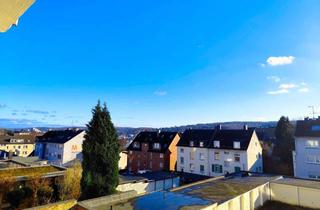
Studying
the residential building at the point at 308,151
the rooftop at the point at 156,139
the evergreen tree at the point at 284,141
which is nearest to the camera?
the residential building at the point at 308,151

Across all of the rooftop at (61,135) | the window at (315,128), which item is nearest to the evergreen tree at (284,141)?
the window at (315,128)

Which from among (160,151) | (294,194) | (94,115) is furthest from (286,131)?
(94,115)

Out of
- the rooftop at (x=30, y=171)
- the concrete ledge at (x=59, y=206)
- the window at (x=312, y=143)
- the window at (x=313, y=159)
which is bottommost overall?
the concrete ledge at (x=59, y=206)

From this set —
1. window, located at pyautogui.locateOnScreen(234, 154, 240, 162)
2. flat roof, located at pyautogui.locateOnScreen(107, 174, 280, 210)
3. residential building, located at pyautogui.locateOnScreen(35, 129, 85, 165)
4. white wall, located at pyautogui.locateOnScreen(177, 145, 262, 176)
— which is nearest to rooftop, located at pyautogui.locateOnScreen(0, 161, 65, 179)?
flat roof, located at pyautogui.locateOnScreen(107, 174, 280, 210)

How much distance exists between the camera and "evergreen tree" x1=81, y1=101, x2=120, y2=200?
16281mm

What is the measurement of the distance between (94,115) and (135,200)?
823 cm

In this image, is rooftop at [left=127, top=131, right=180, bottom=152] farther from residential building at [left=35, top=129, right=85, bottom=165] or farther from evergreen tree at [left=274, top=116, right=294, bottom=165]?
evergreen tree at [left=274, top=116, right=294, bottom=165]

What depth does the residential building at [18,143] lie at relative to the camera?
7000cm

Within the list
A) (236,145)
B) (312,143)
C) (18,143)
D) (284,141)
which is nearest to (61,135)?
(18,143)

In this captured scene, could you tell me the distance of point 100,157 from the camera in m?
17.0

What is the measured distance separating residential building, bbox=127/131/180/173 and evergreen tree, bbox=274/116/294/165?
71.4ft

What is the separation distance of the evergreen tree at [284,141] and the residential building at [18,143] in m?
74.5

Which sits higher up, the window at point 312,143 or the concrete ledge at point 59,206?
the window at point 312,143

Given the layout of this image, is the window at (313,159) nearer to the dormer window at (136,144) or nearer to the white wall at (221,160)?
the white wall at (221,160)
